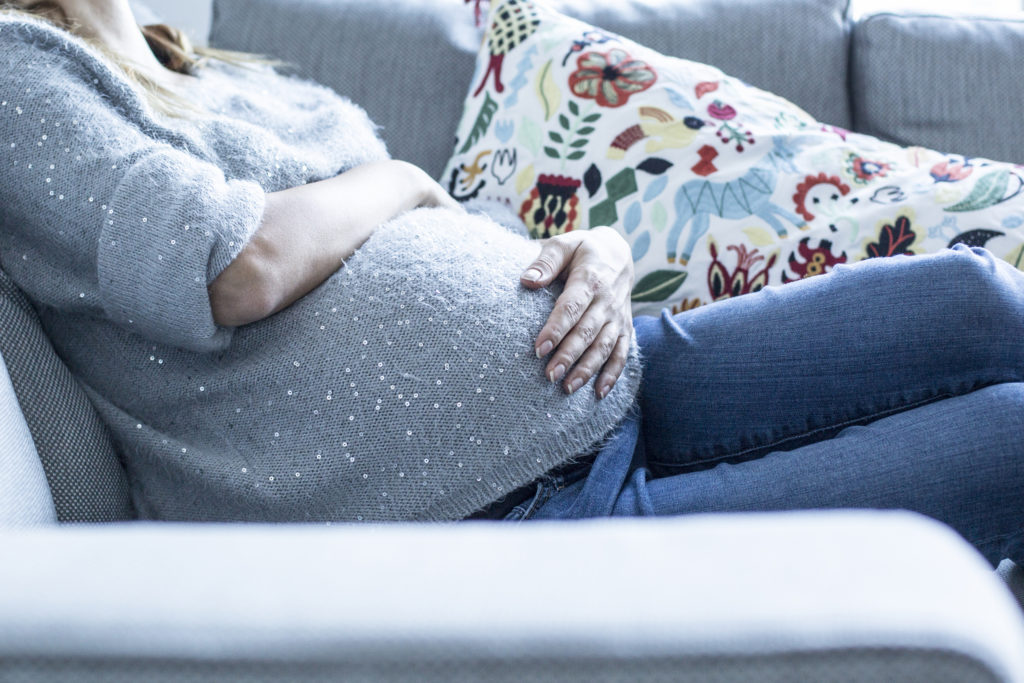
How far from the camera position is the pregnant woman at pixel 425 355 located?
70cm

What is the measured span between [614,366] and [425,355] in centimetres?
19

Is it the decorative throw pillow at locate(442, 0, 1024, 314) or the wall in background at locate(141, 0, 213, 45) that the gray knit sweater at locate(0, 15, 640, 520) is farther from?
the wall in background at locate(141, 0, 213, 45)

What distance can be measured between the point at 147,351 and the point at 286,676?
0.60 meters

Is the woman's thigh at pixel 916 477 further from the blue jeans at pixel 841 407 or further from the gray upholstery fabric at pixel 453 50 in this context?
the gray upholstery fabric at pixel 453 50

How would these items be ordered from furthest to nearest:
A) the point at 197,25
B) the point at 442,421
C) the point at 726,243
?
the point at 197,25 → the point at 726,243 → the point at 442,421

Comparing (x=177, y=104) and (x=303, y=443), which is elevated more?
(x=177, y=104)

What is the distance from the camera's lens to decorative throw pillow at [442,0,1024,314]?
1.07 metres

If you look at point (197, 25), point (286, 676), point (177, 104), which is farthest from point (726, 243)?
point (197, 25)

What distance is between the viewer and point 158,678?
0.90 ft

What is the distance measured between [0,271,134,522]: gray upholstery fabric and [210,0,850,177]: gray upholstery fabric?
2.38ft

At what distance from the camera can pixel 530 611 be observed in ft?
0.91

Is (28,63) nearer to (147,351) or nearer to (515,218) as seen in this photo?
(147,351)

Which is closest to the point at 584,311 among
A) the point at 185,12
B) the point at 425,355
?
the point at 425,355

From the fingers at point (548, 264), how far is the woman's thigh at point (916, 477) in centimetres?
22
